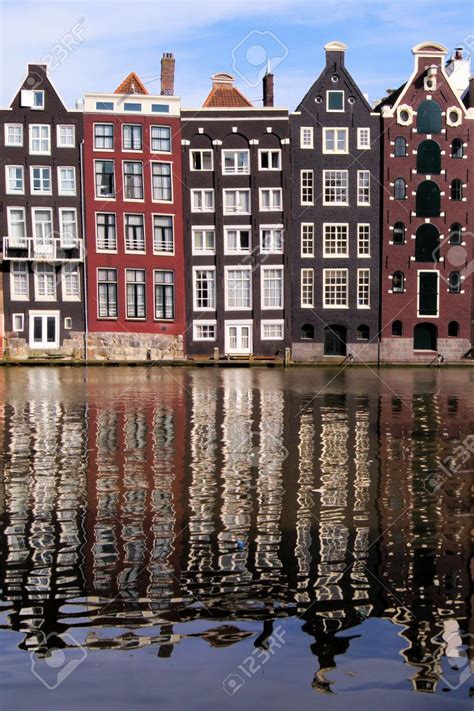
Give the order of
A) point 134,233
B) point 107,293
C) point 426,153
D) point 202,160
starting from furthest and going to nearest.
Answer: point 426,153
point 202,160
point 134,233
point 107,293

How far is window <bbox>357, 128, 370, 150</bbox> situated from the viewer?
6206cm

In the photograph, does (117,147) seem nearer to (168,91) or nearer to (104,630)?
(168,91)

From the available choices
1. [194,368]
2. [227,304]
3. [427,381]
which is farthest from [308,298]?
[427,381]

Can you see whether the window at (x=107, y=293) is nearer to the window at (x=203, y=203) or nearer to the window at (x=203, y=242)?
the window at (x=203, y=242)

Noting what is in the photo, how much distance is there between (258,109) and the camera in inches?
2389

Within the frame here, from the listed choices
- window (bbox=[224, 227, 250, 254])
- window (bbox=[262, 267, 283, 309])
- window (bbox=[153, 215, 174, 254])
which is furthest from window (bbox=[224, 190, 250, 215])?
window (bbox=[262, 267, 283, 309])

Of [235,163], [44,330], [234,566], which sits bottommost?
[234,566]

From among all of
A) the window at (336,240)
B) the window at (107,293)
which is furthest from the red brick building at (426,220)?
the window at (107,293)

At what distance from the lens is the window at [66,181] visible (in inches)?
2317

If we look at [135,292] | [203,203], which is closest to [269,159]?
[203,203]

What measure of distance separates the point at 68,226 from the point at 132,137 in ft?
26.5

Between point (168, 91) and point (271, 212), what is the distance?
12.5 meters

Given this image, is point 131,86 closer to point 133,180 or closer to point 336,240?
point 133,180

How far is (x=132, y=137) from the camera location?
59375mm
